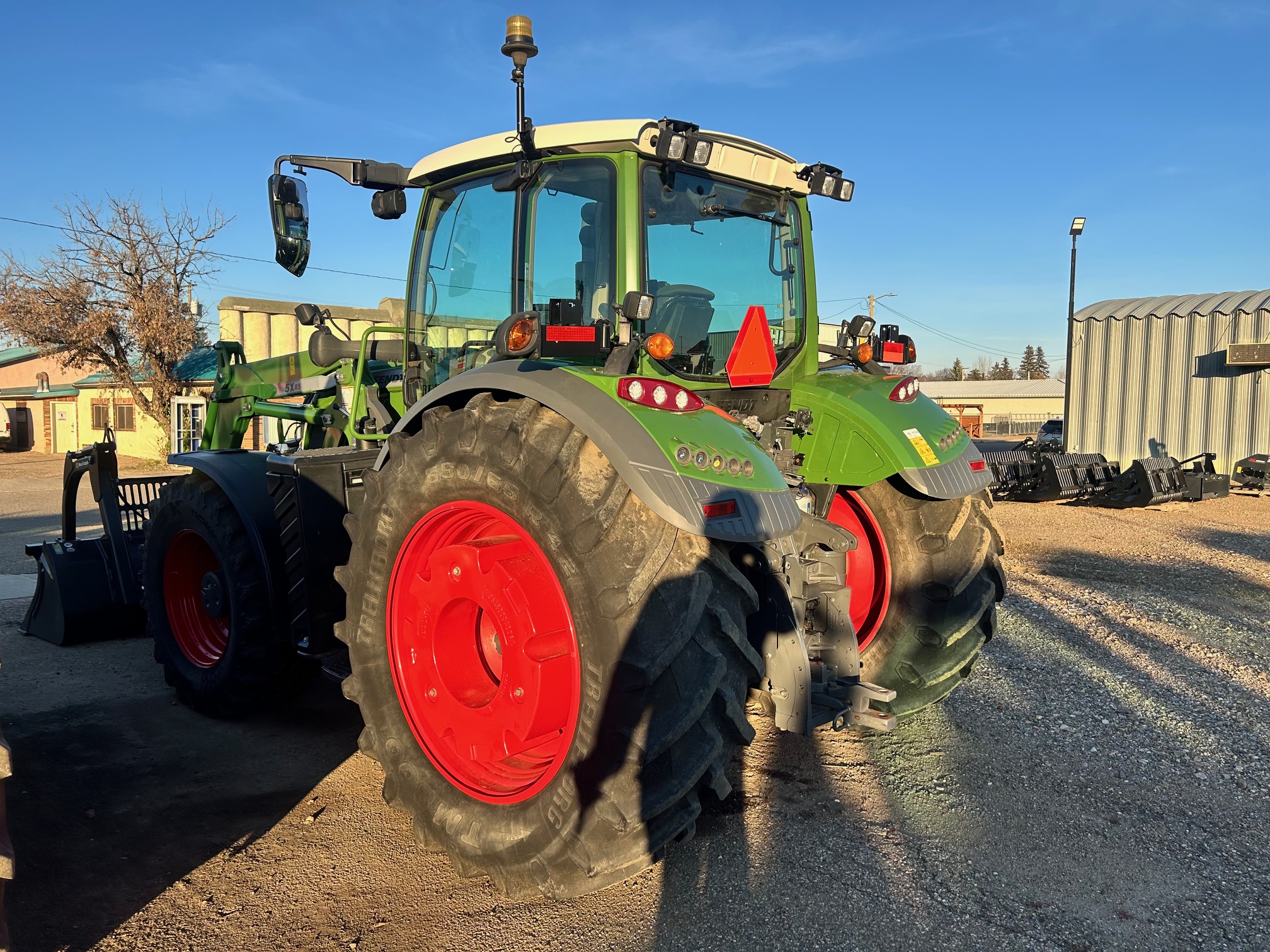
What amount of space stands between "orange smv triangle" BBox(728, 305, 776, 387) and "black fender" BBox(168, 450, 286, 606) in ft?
7.45

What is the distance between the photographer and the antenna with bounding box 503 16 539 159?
3.21 meters

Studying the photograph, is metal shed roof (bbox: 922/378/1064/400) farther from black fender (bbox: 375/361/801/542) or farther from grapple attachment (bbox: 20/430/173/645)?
black fender (bbox: 375/361/801/542)

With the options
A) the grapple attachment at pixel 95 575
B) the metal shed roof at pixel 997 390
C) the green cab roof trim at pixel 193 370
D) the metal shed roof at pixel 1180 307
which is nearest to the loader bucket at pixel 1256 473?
the metal shed roof at pixel 1180 307

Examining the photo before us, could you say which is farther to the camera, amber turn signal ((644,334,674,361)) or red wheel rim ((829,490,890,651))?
A: red wheel rim ((829,490,890,651))

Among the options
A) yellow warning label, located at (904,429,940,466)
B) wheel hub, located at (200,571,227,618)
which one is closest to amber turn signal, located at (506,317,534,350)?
yellow warning label, located at (904,429,940,466)

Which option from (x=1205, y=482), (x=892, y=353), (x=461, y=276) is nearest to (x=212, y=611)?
(x=461, y=276)

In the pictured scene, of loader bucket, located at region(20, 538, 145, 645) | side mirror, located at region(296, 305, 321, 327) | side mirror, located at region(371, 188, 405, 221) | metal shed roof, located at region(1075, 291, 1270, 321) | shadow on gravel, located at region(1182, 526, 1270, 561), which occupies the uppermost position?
metal shed roof, located at region(1075, 291, 1270, 321)

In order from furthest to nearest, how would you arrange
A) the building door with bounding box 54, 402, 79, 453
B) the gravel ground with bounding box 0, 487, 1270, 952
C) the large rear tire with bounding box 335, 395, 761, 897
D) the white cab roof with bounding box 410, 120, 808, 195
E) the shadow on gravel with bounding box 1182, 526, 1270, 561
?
the building door with bounding box 54, 402, 79, 453 < the shadow on gravel with bounding box 1182, 526, 1270, 561 < the white cab roof with bounding box 410, 120, 808, 195 < the gravel ground with bounding box 0, 487, 1270, 952 < the large rear tire with bounding box 335, 395, 761, 897

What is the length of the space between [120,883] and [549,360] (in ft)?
7.46

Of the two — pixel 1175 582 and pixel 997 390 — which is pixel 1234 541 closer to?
pixel 1175 582

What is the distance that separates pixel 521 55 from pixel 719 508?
1.90 meters

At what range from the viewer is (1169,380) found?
15.4 meters

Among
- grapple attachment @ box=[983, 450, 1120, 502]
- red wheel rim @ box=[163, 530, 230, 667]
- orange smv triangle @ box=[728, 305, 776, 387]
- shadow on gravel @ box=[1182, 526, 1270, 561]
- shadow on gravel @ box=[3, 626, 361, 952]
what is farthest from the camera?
grapple attachment @ box=[983, 450, 1120, 502]

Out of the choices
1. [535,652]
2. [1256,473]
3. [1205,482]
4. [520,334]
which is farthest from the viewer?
[1256,473]
